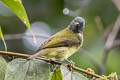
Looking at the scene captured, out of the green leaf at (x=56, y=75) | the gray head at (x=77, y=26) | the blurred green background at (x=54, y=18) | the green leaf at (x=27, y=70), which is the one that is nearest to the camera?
the green leaf at (x=27, y=70)

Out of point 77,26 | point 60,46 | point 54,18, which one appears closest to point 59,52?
point 60,46

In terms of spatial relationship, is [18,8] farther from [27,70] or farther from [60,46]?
[60,46]

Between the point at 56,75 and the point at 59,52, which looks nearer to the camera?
the point at 56,75

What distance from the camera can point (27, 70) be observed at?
168 cm

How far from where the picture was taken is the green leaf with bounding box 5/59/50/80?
1.63 metres

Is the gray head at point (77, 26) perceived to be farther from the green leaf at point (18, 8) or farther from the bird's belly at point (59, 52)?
the green leaf at point (18, 8)

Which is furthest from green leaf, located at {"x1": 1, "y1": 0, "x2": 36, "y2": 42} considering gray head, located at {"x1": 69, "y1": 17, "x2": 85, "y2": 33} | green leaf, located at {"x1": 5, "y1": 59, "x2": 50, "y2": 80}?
gray head, located at {"x1": 69, "y1": 17, "x2": 85, "y2": 33}

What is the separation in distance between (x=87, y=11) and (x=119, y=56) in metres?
1.27

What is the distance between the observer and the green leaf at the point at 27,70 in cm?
163

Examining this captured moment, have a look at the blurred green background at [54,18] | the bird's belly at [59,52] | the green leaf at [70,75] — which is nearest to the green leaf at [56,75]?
the green leaf at [70,75]

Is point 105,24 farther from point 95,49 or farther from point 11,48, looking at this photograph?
point 11,48

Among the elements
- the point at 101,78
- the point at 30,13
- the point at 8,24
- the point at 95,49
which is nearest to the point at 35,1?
the point at 30,13

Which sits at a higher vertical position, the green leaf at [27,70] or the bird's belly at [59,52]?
the bird's belly at [59,52]

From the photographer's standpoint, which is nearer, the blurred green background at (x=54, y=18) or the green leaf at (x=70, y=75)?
the green leaf at (x=70, y=75)
